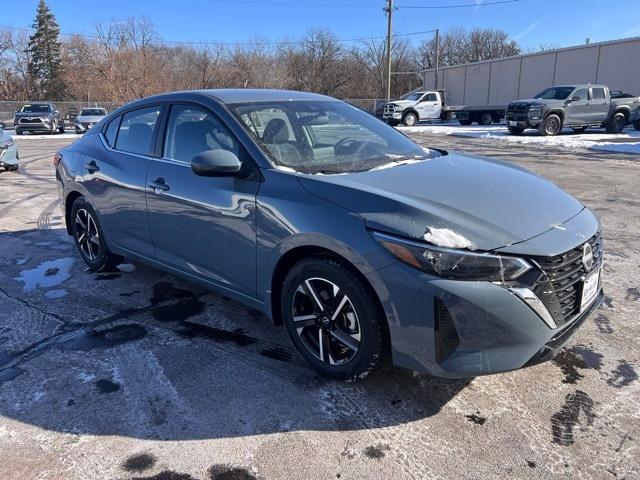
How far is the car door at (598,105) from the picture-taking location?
22.8m

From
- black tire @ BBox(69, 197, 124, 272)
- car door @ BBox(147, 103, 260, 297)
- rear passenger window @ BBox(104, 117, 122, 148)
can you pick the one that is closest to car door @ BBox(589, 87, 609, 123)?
rear passenger window @ BBox(104, 117, 122, 148)

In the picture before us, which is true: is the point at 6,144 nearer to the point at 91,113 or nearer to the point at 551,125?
the point at 91,113

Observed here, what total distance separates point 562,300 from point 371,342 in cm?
99

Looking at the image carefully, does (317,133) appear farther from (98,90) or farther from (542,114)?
(98,90)

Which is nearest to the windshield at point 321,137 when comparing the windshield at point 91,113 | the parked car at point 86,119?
the parked car at point 86,119

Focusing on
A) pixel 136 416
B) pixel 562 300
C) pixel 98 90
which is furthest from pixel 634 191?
pixel 98 90

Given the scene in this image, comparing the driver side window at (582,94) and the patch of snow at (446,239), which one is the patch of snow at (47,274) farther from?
the driver side window at (582,94)

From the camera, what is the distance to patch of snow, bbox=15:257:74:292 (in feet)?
15.7

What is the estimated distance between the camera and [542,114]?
22.0 metres

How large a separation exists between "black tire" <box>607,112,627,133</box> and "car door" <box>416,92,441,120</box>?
13098 mm

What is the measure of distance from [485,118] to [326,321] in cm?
Result: 3431

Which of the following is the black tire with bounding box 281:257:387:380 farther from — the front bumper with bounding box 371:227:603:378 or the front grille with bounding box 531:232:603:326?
the front grille with bounding box 531:232:603:326

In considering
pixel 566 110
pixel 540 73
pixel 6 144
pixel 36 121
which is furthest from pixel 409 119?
pixel 6 144

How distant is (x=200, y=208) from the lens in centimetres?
349
